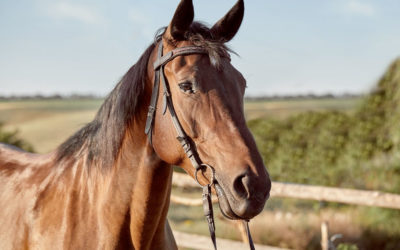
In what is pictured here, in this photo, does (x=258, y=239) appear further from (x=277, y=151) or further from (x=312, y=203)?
A: (x=277, y=151)

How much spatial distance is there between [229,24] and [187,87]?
51 cm

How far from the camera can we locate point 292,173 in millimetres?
9602

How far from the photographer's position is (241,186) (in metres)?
1.87

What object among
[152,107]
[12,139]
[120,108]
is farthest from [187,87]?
[12,139]

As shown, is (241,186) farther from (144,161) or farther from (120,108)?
(120,108)

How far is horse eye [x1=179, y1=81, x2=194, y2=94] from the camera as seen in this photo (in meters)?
2.06

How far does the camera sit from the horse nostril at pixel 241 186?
182cm

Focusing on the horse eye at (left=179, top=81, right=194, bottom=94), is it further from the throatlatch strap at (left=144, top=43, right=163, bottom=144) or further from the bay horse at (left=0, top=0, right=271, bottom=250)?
the throatlatch strap at (left=144, top=43, right=163, bottom=144)

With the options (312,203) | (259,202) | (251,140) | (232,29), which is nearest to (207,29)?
(232,29)

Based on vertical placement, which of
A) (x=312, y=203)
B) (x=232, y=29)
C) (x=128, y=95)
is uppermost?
(x=232, y=29)

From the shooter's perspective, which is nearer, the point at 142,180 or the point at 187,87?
the point at 187,87

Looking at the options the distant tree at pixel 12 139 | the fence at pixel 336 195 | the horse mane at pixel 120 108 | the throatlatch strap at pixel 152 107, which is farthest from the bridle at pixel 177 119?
the distant tree at pixel 12 139

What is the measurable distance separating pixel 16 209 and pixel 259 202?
1.74 m

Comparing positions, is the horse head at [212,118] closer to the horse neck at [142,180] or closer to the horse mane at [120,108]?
the horse mane at [120,108]
